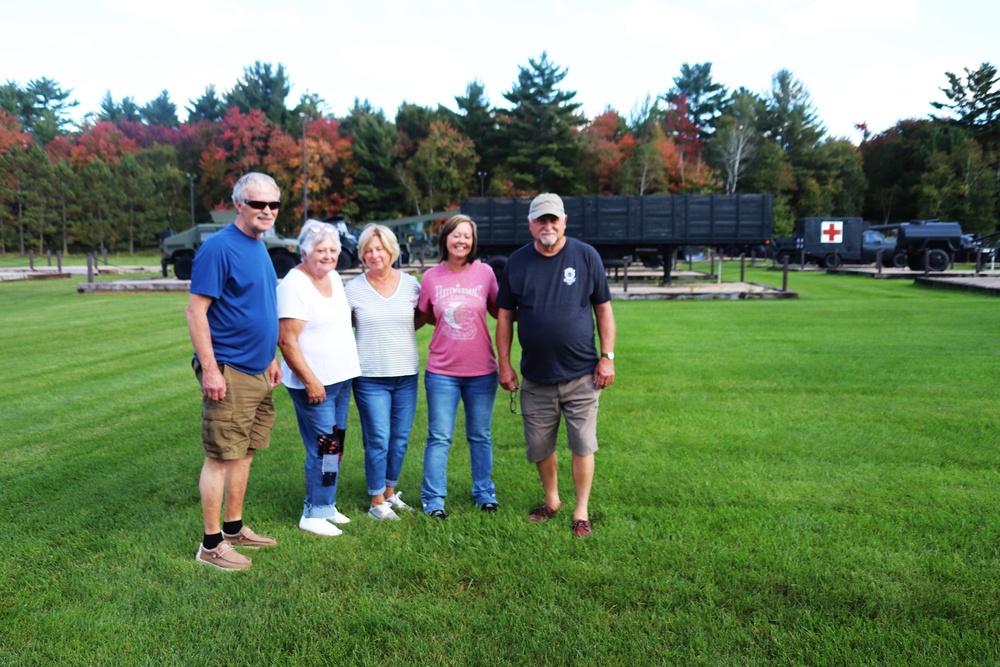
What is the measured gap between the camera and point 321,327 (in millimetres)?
3641

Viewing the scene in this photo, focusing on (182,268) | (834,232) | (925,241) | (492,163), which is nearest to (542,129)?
(492,163)

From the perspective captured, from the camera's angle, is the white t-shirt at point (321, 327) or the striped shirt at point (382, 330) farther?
the striped shirt at point (382, 330)

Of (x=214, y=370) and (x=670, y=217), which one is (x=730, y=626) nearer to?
(x=214, y=370)

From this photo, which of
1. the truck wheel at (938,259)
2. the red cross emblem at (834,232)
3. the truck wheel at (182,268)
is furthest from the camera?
the red cross emblem at (834,232)

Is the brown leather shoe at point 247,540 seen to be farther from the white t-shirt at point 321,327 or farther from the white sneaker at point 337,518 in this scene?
the white t-shirt at point 321,327

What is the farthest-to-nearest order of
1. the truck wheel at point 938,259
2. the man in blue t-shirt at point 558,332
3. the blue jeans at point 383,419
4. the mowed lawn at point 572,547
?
1. the truck wheel at point 938,259
2. the blue jeans at point 383,419
3. the man in blue t-shirt at point 558,332
4. the mowed lawn at point 572,547

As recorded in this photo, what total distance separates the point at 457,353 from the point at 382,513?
965mm

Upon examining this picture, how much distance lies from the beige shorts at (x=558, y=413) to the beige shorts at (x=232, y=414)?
1.36 meters

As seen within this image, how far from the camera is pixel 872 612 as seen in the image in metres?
2.85

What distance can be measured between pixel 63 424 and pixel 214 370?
386cm

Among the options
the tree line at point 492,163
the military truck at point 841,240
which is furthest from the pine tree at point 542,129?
the military truck at point 841,240

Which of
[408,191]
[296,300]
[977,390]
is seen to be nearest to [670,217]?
[977,390]

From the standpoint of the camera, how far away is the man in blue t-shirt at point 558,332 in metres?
3.68

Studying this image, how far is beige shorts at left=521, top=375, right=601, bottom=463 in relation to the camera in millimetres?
3809
